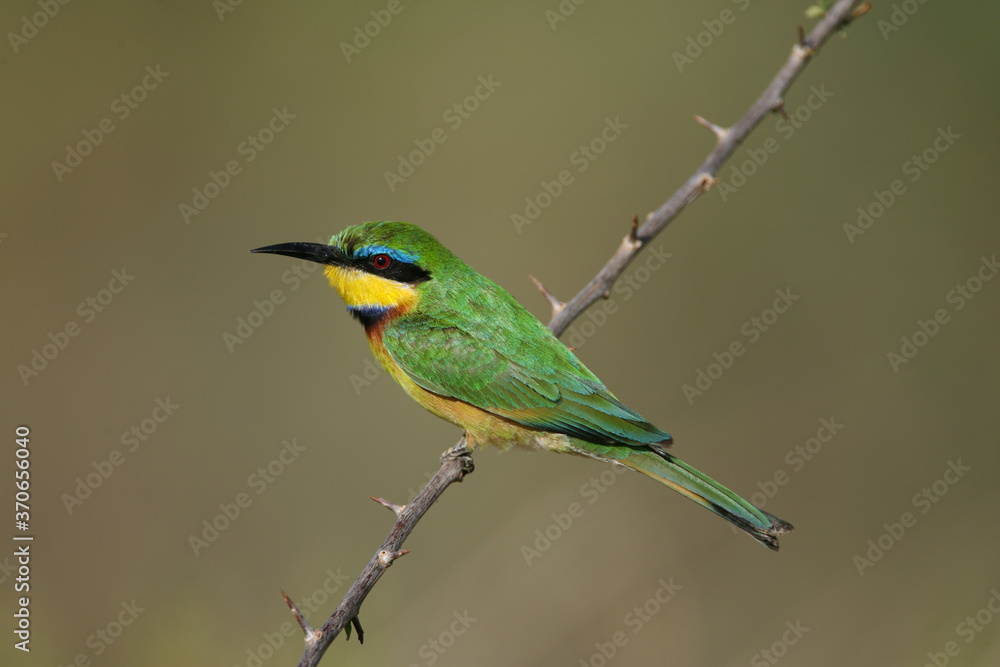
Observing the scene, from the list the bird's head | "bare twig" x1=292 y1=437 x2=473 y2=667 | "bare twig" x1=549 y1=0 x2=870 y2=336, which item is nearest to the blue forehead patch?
the bird's head

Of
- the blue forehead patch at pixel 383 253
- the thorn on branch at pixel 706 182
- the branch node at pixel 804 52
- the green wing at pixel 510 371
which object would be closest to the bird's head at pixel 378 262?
the blue forehead patch at pixel 383 253

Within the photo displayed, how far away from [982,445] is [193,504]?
14.0 feet

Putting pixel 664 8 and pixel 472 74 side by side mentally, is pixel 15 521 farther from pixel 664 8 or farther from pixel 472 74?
pixel 664 8

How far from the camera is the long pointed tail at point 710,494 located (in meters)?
2.87

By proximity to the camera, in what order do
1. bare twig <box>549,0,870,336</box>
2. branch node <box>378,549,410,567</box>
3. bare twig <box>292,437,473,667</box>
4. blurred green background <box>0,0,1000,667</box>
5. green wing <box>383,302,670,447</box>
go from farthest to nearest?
blurred green background <box>0,0,1000,667</box>, green wing <box>383,302,670,447</box>, bare twig <box>549,0,870,336</box>, branch node <box>378,549,410,567</box>, bare twig <box>292,437,473,667</box>

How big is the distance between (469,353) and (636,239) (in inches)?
31.7

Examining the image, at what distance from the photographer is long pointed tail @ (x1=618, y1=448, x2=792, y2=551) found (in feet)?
9.41

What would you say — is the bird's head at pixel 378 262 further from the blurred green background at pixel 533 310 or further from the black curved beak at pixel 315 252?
the blurred green background at pixel 533 310

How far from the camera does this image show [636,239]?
3.20 meters

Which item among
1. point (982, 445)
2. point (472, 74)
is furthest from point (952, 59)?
point (472, 74)

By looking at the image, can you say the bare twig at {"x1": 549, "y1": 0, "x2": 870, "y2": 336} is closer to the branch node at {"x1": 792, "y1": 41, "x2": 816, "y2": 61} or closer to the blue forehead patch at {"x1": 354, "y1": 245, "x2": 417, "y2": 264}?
the branch node at {"x1": 792, "y1": 41, "x2": 816, "y2": 61}

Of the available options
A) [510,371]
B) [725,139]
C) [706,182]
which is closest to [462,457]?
[510,371]


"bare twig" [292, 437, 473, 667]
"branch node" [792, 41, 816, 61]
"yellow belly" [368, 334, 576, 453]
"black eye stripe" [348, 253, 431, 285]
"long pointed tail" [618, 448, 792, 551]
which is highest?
"branch node" [792, 41, 816, 61]

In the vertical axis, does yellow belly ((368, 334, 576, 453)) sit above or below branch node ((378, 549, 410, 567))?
above
